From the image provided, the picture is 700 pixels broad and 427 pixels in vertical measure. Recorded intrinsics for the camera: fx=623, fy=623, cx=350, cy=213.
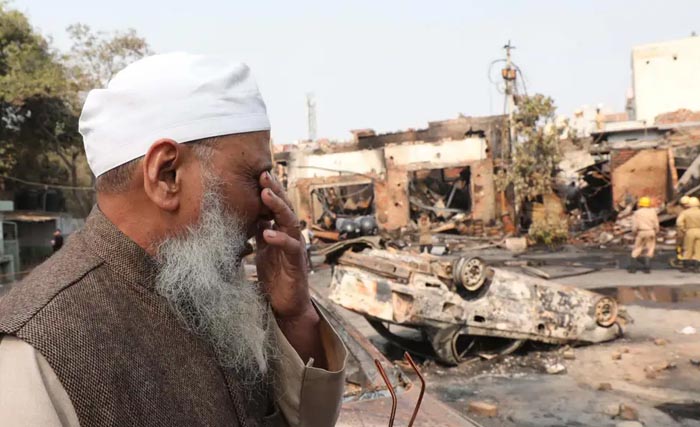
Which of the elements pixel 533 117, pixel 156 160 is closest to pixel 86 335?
pixel 156 160

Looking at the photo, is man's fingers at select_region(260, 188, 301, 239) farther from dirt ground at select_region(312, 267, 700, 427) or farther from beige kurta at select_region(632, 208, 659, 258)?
beige kurta at select_region(632, 208, 659, 258)

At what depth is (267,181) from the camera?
61.5 inches

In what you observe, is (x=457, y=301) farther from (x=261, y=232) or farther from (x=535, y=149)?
(x=535, y=149)

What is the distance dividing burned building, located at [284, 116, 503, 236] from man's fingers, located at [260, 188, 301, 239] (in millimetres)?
24962

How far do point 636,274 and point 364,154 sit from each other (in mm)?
18110

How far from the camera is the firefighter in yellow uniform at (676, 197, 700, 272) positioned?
13326 millimetres

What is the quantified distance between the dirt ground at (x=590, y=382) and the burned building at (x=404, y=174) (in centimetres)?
1908

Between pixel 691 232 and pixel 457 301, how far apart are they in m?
8.98

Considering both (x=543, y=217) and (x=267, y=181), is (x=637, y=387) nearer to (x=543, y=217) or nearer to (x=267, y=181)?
(x=267, y=181)

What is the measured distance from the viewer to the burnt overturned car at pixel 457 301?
6.99 metres

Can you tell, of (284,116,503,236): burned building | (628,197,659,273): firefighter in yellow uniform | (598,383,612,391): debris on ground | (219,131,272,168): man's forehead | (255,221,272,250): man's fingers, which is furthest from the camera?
(284,116,503,236): burned building

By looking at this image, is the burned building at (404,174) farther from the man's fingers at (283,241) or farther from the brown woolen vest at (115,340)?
the brown woolen vest at (115,340)

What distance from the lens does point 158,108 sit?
4.65 feet

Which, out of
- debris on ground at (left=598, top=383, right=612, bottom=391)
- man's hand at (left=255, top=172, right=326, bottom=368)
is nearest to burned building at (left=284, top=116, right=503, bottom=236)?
debris on ground at (left=598, top=383, right=612, bottom=391)
